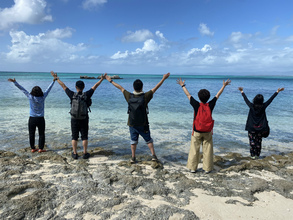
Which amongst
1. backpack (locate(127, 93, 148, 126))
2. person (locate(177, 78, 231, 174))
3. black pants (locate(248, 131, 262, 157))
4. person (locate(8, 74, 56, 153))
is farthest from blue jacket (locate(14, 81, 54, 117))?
black pants (locate(248, 131, 262, 157))

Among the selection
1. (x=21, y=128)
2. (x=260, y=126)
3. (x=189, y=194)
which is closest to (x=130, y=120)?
(x=189, y=194)

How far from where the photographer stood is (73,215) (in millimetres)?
3088

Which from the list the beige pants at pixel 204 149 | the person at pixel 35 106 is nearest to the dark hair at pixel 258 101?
the beige pants at pixel 204 149

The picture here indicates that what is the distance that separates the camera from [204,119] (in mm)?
4508

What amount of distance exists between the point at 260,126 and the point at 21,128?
9.64 m

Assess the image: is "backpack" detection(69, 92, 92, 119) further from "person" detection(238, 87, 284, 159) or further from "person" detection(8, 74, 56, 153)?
"person" detection(238, 87, 284, 159)

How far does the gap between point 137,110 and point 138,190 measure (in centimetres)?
180

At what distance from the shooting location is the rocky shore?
320 cm

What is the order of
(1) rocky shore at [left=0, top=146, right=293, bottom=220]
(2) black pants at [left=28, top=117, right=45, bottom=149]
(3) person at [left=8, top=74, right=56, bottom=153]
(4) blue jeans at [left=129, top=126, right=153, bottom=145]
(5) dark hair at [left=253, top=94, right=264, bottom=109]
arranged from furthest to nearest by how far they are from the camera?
(2) black pants at [left=28, top=117, right=45, bottom=149]
(3) person at [left=8, top=74, right=56, bottom=153]
(5) dark hair at [left=253, top=94, right=264, bottom=109]
(4) blue jeans at [left=129, top=126, right=153, bottom=145]
(1) rocky shore at [left=0, top=146, right=293, bottom=220]

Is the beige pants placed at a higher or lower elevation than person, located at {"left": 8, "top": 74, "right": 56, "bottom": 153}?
lower

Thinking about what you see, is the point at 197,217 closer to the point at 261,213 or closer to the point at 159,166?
the point at 261,213

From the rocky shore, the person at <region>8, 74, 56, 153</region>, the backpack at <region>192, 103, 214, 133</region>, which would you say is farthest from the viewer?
the person at <region>8, 74, 56, 153</region>

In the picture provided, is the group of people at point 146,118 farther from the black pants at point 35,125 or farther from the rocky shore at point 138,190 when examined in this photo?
the rocky shore at point 138,190

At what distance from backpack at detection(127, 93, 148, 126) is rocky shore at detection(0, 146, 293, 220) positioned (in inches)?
46.6
